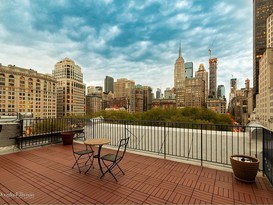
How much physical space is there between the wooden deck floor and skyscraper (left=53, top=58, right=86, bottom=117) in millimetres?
112161

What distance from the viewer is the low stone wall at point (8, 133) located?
607cm

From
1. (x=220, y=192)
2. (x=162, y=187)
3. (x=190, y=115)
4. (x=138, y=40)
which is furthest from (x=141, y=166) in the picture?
(x=138, y=40)

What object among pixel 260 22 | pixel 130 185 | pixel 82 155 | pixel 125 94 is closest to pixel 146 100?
pixel 125 94

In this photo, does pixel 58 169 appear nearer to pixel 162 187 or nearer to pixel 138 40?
pixel 162 187

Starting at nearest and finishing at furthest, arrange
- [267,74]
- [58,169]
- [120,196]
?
[120,196] → [58,169] → [267,74]

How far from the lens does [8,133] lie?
6195 mm

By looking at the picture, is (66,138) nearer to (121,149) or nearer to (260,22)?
(121,149)

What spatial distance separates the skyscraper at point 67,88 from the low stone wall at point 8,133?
10892 centimetres

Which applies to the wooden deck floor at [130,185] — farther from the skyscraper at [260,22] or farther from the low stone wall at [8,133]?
the skyscraper at [260,22]

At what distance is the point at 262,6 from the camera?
284ft

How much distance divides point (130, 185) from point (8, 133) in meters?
6.02

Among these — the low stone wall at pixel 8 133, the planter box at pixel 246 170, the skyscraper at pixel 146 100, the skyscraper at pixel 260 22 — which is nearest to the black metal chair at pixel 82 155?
the low stone wall at pixel 8 133

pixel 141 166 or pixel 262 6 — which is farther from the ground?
pixel 262 6

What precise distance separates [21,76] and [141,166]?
321ft
